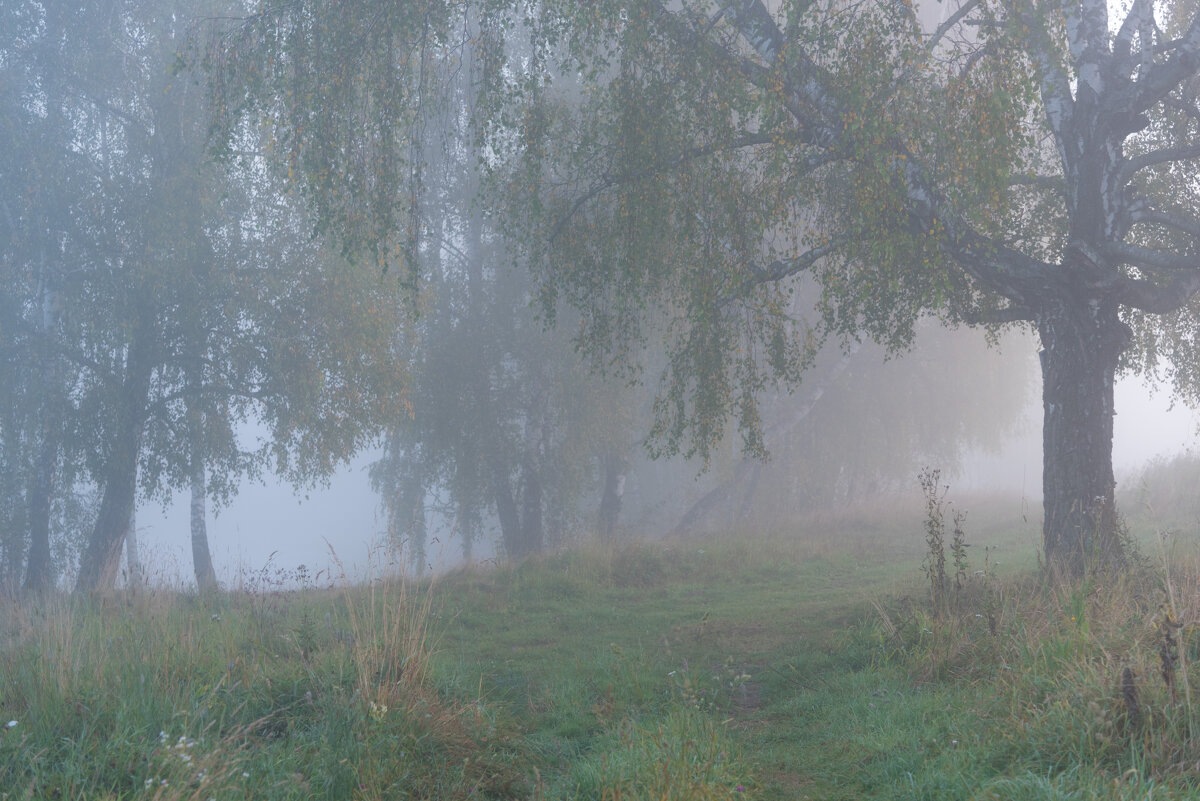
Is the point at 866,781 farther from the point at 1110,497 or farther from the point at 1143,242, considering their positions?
the point at 1143,242

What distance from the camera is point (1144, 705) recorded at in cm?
438

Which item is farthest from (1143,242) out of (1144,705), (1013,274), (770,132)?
(1144,705)

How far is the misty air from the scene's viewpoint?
16.6 feet

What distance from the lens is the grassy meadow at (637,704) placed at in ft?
14.1

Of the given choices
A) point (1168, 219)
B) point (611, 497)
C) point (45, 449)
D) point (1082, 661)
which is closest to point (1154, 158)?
point (1168, 219)

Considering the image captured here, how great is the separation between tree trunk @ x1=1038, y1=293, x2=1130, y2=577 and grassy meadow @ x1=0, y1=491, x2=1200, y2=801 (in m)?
0.80

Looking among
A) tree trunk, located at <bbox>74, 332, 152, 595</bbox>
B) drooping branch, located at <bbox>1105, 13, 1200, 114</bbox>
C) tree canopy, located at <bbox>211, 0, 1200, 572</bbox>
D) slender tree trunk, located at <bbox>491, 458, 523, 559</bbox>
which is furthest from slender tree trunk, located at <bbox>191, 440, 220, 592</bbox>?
drooping branch, located at <bbox>1105, 13, 1200, 114</bbox>

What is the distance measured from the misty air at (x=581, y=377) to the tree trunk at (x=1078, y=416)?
0.04 metres

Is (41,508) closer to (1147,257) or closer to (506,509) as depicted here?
(506,509)

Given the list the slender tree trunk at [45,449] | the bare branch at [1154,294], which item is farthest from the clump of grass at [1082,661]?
the slender tree trunk at [45,449]

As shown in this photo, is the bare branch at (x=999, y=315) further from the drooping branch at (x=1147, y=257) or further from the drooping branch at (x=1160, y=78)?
the drooping branch at (x=1160, y=78)

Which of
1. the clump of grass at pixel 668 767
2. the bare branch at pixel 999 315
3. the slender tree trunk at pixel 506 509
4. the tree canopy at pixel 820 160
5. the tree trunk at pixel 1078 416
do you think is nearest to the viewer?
the clump of grass at pixel 668 767

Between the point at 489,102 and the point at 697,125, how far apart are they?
92.1 inches

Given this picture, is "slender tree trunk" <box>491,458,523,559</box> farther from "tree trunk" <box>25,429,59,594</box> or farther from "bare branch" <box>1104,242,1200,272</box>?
"bare branch" <box>1104,242,1200,272</box>
